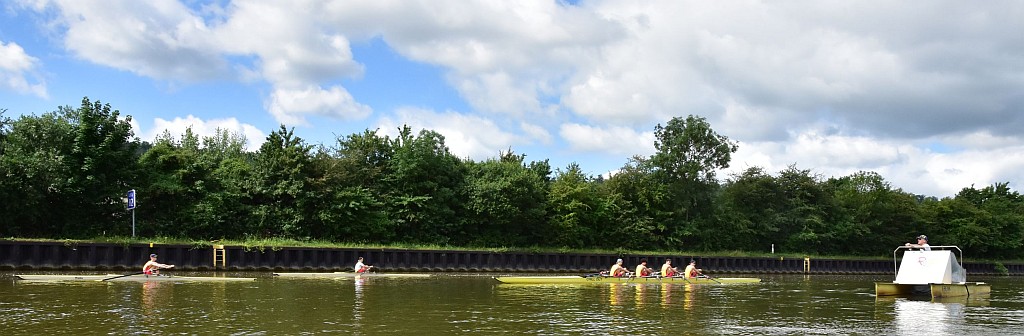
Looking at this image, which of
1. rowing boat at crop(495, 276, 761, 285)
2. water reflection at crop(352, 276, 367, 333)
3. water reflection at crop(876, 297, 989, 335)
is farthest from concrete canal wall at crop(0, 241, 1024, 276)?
water reflection at crop(876, 297, 989, 335)

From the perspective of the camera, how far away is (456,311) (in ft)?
81.7

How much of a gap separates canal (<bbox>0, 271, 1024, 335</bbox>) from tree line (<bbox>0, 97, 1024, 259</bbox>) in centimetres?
1057

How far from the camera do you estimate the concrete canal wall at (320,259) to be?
41.1 m

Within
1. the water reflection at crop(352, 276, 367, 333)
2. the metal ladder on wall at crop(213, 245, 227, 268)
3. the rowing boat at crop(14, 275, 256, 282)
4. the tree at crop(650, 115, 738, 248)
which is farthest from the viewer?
the tree at crop(650, 115, 738, 248)

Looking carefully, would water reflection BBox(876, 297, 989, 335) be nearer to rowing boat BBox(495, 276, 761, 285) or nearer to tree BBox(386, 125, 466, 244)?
rowing boat BBox(495, 276, 761, 285)

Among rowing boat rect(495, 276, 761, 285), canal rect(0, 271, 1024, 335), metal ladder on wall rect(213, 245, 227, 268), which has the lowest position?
rowing boat rect(495, 276, 761, 285)

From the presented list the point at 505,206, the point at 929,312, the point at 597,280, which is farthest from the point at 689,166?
the point at 929,312

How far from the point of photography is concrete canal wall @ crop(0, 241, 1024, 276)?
41.1 m

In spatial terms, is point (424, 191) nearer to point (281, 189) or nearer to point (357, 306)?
point (281, 189)

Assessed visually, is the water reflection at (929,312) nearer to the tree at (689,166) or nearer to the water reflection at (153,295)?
the water reflection at (153,295)

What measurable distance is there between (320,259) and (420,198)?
9951 mm

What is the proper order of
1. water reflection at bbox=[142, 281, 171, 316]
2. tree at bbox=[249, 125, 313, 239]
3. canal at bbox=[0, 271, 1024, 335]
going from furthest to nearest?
1. tree at bbox=[249, 125, 313, 239]
2. water reflection at bbox=[142, 281, 171, 316]
3. canal at bbox=[0, 271, 1024, 335]

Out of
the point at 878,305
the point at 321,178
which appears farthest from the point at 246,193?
the point at 878,305

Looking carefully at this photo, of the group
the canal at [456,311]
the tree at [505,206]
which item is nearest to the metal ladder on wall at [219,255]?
the canal at [456,311]
